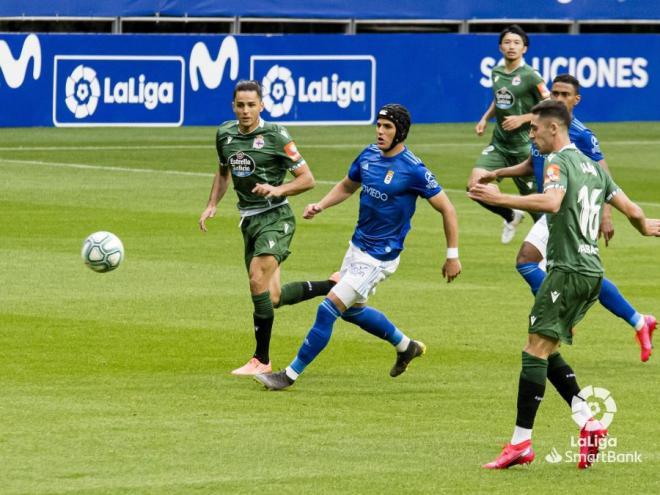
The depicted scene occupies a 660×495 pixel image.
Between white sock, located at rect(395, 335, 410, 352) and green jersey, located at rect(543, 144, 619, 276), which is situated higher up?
green jersey, located at rect(543, 144, 619, 276)

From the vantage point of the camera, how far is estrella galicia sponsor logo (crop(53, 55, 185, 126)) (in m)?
34.2

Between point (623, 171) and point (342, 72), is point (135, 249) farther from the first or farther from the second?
point (342, 72)

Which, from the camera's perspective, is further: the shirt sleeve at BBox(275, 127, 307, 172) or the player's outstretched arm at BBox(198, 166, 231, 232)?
the player's outstretched arm at BBox(198, 166, 231, 232)

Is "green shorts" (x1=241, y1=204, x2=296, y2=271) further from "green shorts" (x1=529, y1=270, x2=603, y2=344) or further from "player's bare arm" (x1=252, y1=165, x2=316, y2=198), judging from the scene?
"green shorts" (x1=529, y1=270, x2=603, y2=344)

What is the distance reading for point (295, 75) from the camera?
36.9 m

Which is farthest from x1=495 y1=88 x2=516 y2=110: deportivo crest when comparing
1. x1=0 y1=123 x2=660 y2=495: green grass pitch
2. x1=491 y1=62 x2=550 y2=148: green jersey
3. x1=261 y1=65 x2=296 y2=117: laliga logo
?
x1=261 y1=65 x2=296 y2=117: laliga logo

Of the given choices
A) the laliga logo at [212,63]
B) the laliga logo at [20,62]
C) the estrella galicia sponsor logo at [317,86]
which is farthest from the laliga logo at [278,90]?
the laliga logo at [20,62]

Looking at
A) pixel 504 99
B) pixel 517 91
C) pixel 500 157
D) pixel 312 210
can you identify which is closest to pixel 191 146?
pixel 504 99

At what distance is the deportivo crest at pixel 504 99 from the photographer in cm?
2000

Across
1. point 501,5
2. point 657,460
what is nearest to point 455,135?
point 501,5

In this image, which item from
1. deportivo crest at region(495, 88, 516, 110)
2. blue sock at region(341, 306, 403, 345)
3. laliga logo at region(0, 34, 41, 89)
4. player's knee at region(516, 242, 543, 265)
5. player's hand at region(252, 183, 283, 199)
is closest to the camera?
blue sock at region(341, 306, 403, 345)

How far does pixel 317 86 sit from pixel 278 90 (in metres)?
0.90

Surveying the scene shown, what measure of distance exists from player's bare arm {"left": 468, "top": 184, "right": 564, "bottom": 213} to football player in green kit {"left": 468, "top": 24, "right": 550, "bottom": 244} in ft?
30.9

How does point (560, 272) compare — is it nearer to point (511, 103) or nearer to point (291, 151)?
point (291, 151)
